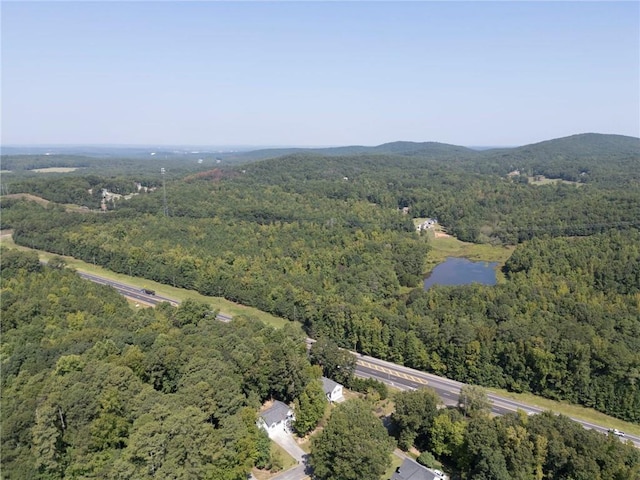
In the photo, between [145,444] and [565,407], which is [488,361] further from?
[145,444]

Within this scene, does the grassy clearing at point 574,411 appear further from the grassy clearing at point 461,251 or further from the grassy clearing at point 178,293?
the grassy clearing at point 461,251

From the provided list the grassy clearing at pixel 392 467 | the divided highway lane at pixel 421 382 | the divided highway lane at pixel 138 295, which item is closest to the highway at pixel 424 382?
the divided highway lane at pixel 421 382

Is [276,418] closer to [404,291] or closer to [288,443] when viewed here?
[288,443]

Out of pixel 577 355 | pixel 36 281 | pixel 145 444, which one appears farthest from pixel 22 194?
pixel 577 355

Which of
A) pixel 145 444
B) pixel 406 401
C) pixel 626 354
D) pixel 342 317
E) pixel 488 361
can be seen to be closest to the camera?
pixel 145 444

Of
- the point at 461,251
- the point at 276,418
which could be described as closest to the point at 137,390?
the point at 276,418

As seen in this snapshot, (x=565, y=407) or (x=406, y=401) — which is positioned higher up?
(x=406, y=401)

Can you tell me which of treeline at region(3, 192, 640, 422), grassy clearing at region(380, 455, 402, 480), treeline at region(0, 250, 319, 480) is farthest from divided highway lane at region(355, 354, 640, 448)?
grassy clearing at region(380, 455, 402, 480)
